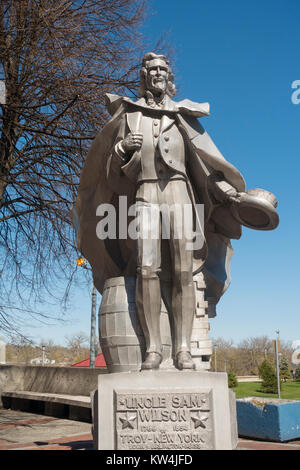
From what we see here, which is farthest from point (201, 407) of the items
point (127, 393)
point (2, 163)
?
point (2, 163)

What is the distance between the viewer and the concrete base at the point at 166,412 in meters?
4.25

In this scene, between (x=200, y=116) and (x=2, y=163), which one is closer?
(x=200, y=116)

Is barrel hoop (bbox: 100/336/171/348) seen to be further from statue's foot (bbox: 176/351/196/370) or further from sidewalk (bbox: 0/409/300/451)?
sidewalk (bbox: 0/409/300/451)

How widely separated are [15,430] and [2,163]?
18.0 ft

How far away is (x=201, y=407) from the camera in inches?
169

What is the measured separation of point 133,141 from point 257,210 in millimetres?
1476

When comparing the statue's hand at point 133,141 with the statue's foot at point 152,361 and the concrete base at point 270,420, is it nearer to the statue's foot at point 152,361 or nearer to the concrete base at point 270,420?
the statue's foot at point 152,361

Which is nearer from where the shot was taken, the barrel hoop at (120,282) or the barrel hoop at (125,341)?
the barrel hoop at (125,341)

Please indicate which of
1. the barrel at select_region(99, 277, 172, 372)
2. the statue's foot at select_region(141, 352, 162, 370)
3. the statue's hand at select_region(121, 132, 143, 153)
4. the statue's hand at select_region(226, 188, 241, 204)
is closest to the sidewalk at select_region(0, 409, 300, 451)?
the barrel at select_region(99, 277, 172, 372)

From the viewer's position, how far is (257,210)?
503 centimetres

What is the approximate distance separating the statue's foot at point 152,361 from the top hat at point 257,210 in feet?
5.70

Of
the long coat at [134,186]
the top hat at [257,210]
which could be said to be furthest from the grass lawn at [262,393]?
the top hat at [257,210]

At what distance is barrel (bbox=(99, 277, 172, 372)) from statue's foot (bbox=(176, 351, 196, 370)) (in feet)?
0.64
